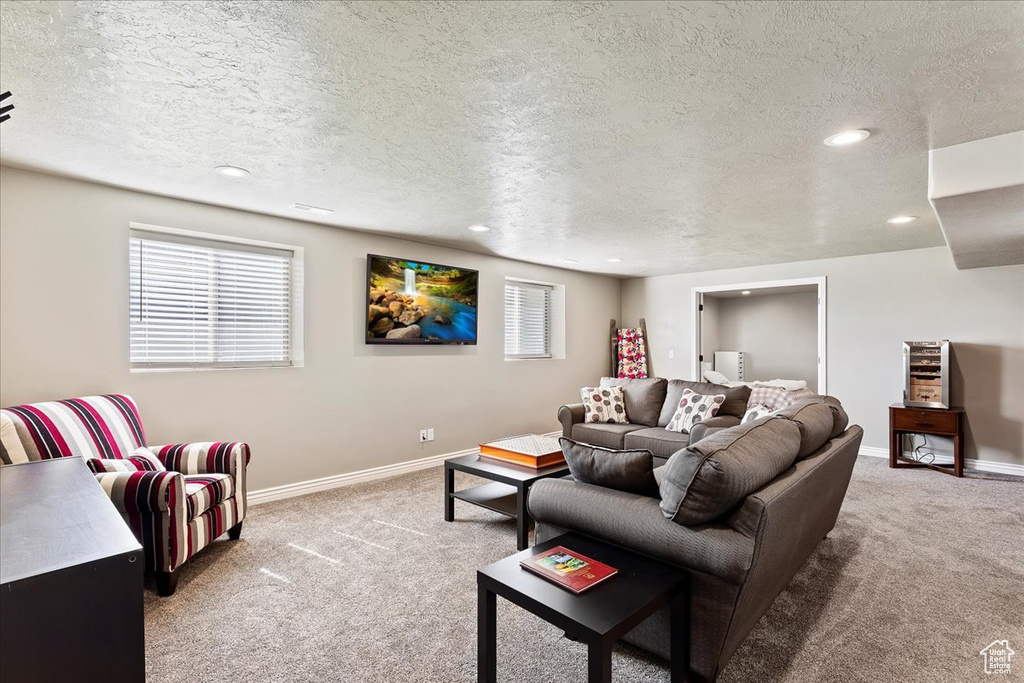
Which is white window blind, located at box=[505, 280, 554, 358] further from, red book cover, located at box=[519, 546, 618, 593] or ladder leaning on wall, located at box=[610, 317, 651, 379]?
red book cover, located at box=[519, 546, 618, 593]

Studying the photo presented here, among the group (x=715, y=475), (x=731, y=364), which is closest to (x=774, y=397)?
(x=715, y=475)

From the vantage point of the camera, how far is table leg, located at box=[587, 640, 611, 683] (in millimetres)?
1303

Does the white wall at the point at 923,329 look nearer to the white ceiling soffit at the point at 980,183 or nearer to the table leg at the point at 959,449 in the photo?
the table leg at the point at 959,449

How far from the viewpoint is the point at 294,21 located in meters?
1.52

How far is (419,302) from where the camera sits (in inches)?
189

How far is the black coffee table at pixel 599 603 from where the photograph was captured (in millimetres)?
1350

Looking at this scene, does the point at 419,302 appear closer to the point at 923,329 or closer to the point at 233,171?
the point at 233,171

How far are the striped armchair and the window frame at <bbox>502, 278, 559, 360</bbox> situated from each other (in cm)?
329

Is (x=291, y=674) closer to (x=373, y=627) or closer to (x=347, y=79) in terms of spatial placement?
(x=373, y=627)

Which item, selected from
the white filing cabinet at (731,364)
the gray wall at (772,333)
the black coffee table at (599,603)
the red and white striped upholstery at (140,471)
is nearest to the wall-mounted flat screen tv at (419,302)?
the red and white striped upholstery at (140,471)

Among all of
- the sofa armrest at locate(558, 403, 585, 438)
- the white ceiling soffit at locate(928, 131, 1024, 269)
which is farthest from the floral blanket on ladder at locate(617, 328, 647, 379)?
the white ceiling soffit at locate(928, 131, 1024, 269)

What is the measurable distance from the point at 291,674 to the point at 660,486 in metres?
1.52

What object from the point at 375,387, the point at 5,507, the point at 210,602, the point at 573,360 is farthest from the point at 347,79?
the point at 573,360

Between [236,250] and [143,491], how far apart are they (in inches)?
80.7
